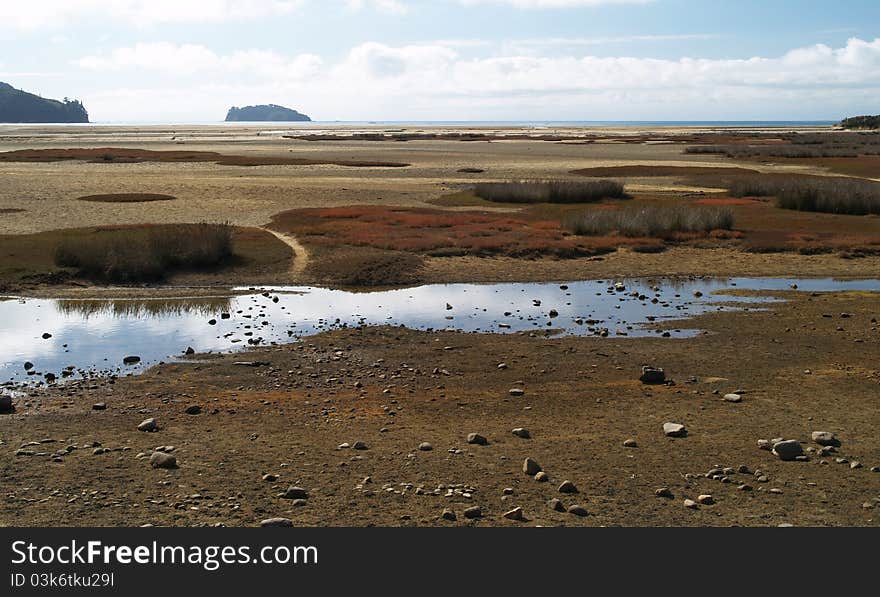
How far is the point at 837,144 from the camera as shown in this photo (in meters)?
100

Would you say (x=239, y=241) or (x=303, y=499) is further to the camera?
(x=239, y=241)

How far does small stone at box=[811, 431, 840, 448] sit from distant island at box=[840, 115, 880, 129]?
177 m

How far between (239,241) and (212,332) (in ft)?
37.1

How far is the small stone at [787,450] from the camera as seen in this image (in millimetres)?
9867

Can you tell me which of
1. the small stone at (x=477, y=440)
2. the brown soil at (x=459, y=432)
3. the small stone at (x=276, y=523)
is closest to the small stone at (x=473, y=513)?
the brown soil at (x=459, y=432)

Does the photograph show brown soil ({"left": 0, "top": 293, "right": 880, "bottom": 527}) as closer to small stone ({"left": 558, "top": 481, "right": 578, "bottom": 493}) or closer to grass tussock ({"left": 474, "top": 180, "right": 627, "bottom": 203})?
small stone ({"left": 558, "top": 481, "right": 578, "bottom": 493})

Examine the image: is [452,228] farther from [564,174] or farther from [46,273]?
[564,174]

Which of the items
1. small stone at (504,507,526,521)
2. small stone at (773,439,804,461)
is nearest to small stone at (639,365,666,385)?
small stone at (773,439,804,461)

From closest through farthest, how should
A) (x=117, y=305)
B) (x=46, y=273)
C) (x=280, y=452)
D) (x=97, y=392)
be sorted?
(x=280, y=452), (x=97, y=392), (x=117, y=305), (x=46, y=273)

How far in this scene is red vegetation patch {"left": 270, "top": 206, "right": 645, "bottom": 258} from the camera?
28188 mm

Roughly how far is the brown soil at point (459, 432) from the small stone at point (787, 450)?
0.34 ft

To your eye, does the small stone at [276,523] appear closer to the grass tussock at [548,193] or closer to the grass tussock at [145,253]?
the grass tussock at [145,253]

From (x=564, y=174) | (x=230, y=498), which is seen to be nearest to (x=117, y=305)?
(x=230, y=498)

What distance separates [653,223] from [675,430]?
21555 millimetres
